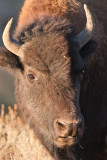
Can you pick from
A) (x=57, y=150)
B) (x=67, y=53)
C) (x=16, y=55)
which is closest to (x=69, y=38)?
(x=67, y=53)

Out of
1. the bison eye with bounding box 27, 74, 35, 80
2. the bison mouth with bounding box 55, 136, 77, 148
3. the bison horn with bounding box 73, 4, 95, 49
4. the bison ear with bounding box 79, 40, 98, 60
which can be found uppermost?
the bison horn with bounding box 73, 4, 95, 49

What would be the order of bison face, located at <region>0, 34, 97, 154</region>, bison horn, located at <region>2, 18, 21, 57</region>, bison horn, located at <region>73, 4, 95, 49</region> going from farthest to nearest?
bison horn, located at <region>73, 4, 95, 49</region> < bison horn, located at <region>2, 18, 21, 57</region> < bison face, located at <region>0, 34, 97, 154</region>

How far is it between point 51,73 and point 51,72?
0.02 meters

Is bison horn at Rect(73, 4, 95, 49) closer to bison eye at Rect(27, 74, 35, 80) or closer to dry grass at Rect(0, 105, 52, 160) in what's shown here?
bison eye at Rect(27, 74, 35, 80)

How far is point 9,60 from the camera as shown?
20.2 ft

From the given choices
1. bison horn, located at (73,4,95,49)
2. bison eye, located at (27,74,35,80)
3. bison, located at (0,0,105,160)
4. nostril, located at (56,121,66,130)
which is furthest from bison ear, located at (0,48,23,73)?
nostril, located at (56,121,66,130)

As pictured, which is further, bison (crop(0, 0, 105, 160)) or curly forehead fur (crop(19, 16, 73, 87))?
curly forehead fur (crop(19, 16, 73, 87))

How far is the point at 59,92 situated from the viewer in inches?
219

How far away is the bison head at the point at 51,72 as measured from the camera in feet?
17.9

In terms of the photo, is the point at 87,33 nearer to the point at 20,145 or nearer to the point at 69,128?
the point at 69,128

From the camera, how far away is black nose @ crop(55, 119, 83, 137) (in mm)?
5199

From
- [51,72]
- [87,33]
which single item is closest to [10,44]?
[51,72]

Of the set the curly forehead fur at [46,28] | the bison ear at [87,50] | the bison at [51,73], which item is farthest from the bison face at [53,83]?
the bison ear at [87,50]

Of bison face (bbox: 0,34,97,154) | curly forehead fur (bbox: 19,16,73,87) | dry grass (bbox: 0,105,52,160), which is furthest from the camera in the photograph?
dry grass (bbox: 0,105,52,160)
